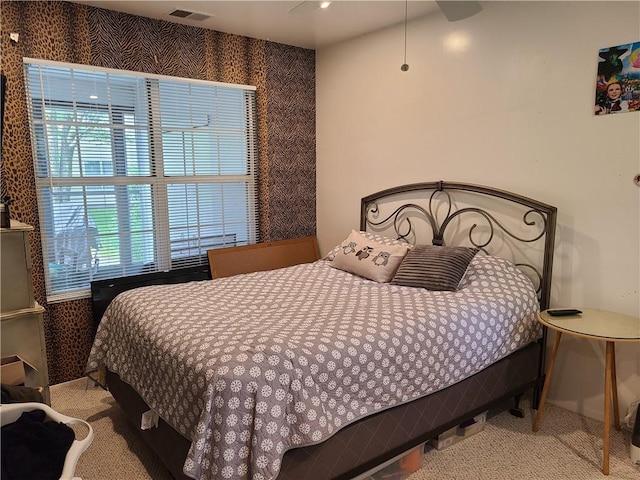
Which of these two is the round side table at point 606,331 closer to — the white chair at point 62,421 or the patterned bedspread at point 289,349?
the patterned bedspread at point 289,349

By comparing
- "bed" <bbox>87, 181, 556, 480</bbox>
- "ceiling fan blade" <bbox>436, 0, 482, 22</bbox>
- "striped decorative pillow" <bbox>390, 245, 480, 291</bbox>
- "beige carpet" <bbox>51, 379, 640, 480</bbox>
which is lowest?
"beige carpet" <bbox>51, 379, 640, 480</bbox>

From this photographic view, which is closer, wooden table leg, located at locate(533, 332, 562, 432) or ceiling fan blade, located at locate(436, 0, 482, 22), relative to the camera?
ceiling fan blade, located at locate(436, 0, 482, 22)

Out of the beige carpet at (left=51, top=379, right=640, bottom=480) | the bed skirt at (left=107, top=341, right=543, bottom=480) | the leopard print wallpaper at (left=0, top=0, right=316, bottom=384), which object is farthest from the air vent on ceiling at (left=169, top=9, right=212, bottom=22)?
the beige carpet at (left=51, top=379, right=640, bottom=480)

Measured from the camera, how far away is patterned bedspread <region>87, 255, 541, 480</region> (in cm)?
169

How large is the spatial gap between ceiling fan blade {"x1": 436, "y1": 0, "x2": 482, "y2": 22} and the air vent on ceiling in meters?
1.84

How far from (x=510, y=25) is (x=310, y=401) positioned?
2.57m

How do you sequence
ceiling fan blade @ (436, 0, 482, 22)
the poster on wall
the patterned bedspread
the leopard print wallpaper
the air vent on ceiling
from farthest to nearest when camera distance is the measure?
the air vent on ceiling → the leopard print wallpaper → the poster on wall → ceiling fan blade @ (436, 0, 482, 22) → the patterned bedspread

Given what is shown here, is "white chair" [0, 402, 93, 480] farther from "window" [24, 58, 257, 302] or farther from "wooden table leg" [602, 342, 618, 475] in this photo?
"wooden table leg" [602, 342, 618, 475]

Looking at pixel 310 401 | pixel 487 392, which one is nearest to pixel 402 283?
pixel 487 392

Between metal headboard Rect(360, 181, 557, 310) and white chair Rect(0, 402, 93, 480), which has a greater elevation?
metal headboard Rect(360, 181, 557, 310)

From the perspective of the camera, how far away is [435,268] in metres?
2.86

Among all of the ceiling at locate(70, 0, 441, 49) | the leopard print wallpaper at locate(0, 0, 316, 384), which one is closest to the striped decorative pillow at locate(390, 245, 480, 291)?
the leopard print wallpaper at locate(0, 0, 316, 384)

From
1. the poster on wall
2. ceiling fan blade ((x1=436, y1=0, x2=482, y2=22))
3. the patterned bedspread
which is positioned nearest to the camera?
the patterned bedspread

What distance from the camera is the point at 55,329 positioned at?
3180mm
